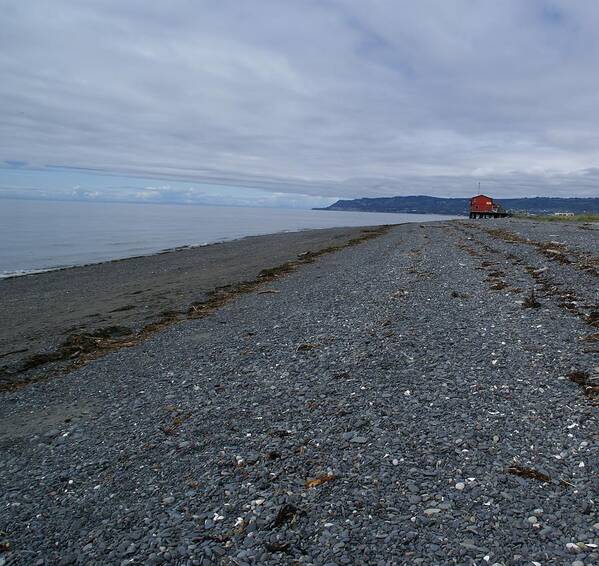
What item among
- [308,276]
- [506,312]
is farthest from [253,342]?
[308,276]

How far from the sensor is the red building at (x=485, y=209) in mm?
100562

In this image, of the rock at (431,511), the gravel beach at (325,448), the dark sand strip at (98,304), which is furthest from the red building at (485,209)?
the rock at (431,511)

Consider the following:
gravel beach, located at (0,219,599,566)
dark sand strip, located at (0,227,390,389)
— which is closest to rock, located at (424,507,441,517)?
gravel beach, located at (0,219,599,566)

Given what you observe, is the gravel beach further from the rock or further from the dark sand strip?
the dark sand strip

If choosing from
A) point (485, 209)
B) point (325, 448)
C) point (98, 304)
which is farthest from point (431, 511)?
point (485, 209)

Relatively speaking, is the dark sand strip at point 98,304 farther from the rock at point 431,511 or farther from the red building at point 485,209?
the red building at point 485,209

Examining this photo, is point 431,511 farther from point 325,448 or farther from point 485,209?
point 485,209

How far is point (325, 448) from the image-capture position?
547 cm

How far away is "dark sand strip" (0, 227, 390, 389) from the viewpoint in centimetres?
1155

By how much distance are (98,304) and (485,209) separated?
9928 centimetres

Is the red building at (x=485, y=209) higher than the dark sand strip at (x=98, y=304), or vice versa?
the red building at (x=485, y=209)

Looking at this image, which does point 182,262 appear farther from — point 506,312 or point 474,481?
point 474,481

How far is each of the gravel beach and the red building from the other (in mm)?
97827

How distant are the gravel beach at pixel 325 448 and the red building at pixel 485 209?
97.8 m
